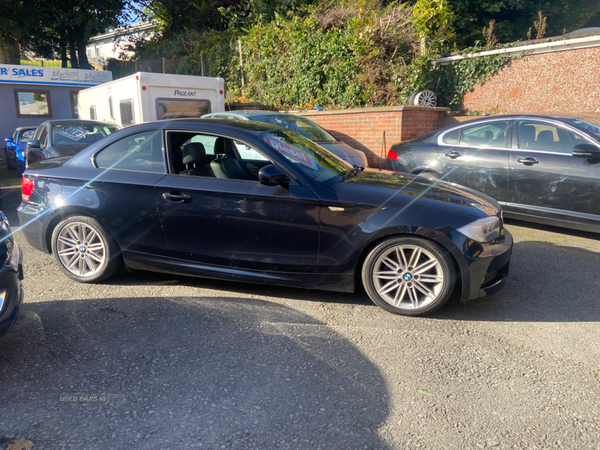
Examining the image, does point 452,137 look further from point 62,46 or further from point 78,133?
point 62,46

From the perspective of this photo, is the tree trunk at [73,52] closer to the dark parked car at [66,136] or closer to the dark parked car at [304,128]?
the dark parked car at [66,136]

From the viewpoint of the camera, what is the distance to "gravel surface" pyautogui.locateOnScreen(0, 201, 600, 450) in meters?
2.49

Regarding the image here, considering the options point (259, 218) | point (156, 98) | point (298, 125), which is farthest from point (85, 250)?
point (156, 98)

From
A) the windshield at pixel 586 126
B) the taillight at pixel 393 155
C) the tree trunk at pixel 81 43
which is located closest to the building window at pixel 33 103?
the tree trunk at pixel 81 43

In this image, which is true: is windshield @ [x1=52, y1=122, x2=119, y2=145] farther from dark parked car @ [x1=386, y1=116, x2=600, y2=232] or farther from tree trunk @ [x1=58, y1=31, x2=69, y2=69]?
tree trunk @ [x1=58, y1=31, x2=69, y2=69]

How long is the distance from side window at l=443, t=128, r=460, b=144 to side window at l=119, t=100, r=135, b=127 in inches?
279

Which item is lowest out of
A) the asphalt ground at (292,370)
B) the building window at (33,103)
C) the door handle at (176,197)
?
the asphalt ground at (292,370)

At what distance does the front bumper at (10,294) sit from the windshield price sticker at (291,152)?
2.21 m

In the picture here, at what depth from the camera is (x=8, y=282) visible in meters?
2.98

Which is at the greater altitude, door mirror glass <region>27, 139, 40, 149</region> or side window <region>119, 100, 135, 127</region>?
side window <region>119, 100, 135, 127</region>

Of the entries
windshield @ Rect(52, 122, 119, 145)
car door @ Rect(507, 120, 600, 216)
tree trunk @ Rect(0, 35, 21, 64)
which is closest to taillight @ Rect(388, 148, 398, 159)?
car door @ Rect(507, 120, 600, 216)

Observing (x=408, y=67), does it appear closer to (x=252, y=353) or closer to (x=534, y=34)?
(x=252, y=353)

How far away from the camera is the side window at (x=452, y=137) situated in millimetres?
7062

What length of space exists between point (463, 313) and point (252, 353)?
1.85 metres
